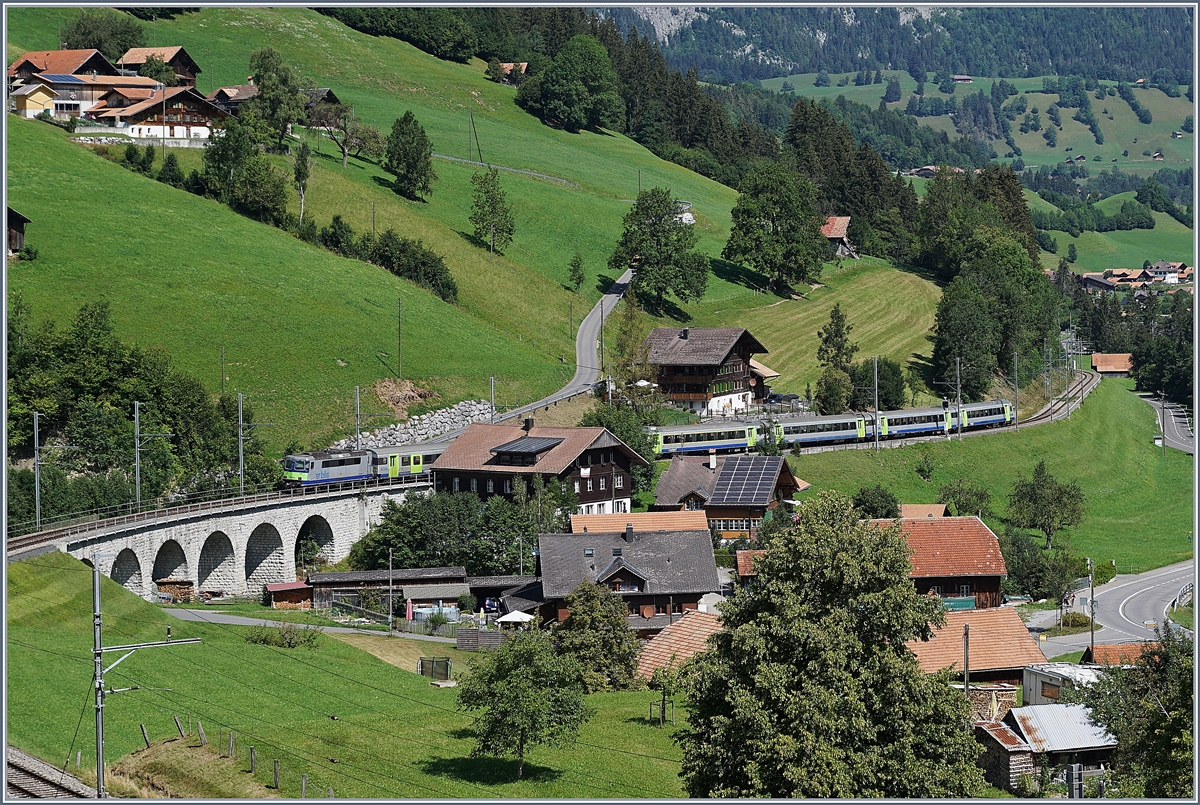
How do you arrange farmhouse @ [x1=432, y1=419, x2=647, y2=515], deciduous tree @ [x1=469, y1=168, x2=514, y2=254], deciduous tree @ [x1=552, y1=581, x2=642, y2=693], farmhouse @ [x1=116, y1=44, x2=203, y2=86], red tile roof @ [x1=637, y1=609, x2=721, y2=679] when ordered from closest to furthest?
red tile roof @ [x1=637, y1=609, x2=721, y2=679]
deciduous tree @ [x1=552, y1=581, x2=642, y2=693]
farmhouse @ [x1=432, y1=419, x2=647, y2=515]
deciduous tree @ [x1=469, y1=168, x2=514, y2=254]
farmhouse @ [x1=116, y1=44, x2=203, y2=86]

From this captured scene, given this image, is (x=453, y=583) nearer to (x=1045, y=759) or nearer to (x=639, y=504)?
(x=639, y=504)

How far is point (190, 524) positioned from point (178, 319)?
27.6m

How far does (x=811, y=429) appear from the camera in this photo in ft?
321

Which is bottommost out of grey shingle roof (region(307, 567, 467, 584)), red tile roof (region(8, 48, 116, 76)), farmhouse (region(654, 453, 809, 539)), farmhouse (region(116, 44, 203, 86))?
grey shingle roof (region(307, 567, 467, 584))

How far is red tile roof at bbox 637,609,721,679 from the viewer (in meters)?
54.8

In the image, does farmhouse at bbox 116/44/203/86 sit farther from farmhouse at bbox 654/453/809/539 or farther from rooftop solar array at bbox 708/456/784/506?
rooftop solar array at bbox 708/456/784/506

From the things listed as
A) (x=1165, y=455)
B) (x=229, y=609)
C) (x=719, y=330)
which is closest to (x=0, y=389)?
(x=229, y=609)

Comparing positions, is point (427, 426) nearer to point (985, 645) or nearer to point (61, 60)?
point (985, 645)

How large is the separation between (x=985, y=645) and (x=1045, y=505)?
3587cm

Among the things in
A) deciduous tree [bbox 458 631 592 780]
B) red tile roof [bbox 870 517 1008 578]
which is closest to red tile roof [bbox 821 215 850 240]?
red tile roof [bbox 870 517 1008 578]

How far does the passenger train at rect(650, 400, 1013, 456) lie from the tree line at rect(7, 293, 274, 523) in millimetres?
27724

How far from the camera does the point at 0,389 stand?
153 feet


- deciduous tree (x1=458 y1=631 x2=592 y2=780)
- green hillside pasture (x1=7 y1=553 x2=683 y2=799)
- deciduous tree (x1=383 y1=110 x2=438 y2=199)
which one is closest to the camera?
green hillside pasture (x1=7 y1=553 x2=683 y2=799)

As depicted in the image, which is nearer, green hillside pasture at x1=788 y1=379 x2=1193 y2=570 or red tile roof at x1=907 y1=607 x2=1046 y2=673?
red tile roof at x1=907 y1=607 x2=1046 y2=673
